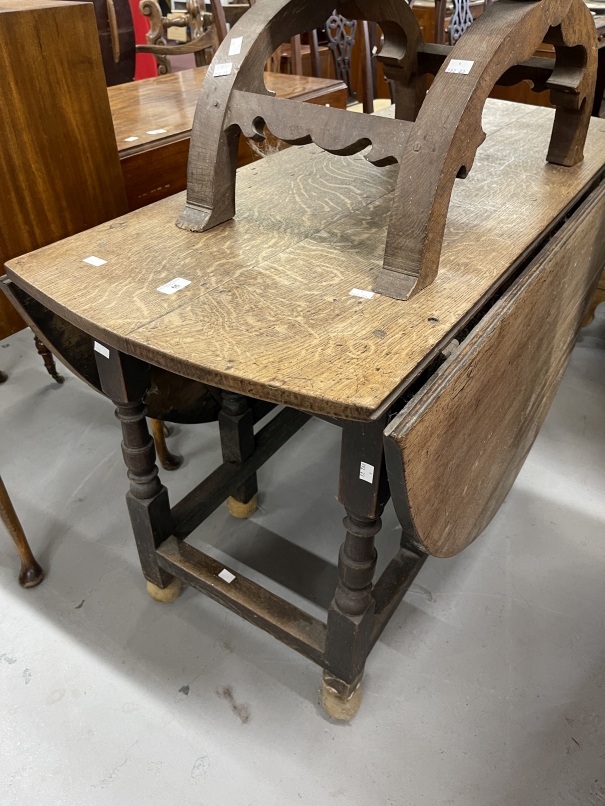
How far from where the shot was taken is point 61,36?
3.84 ft

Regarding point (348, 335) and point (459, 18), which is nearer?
point (348, 335)

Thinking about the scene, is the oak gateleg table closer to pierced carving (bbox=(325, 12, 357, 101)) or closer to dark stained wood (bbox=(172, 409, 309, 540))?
dark stained wood (bbox=(172, 409, 309, 540))

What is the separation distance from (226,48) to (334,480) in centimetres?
117

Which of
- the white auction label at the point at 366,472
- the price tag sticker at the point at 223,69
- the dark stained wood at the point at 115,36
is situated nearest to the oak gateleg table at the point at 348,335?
the white auction label at the point at 366,472

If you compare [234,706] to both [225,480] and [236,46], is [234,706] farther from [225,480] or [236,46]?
[236,46]

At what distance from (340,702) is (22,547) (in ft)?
2.71

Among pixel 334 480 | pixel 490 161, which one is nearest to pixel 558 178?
pixel 490 161

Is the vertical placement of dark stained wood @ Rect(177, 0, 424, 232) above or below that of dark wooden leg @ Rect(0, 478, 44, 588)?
above

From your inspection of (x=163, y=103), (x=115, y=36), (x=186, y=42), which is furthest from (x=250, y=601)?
(x=115, y=36)

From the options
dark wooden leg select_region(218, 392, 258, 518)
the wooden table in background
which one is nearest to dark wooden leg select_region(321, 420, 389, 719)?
dark wooden leg select_region(218, 392, 258, 518)

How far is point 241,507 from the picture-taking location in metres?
1.73

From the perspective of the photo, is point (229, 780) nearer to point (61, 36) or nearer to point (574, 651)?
point (574, 651)

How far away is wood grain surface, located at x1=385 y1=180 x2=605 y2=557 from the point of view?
0.85m

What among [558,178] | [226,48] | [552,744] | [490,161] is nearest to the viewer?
[226,48]
